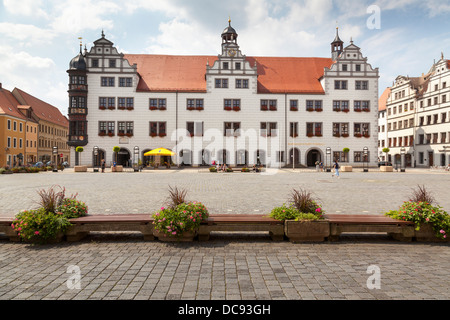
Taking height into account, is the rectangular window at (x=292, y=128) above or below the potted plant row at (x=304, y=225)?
above

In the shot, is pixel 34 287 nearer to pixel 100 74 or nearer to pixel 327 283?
pixel 327 283

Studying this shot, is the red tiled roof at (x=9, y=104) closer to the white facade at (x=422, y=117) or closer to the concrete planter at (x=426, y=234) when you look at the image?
the concrete planter at (x=426, y=234)

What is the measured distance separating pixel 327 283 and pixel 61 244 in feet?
16.4

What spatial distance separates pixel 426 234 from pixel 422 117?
54823 millimetres

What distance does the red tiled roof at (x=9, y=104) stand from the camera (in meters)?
51.1

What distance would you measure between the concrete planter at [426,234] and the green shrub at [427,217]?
0.23 ft

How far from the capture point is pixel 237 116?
44250 millimetres

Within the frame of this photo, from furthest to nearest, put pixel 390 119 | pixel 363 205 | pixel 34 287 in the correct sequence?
pixel 390 119 → pixel 363 205 → pixel 34 287

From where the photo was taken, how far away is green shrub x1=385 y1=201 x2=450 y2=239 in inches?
236

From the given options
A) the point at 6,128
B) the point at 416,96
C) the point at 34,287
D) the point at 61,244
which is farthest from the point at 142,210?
the point at 416,96

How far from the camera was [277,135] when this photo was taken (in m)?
44.7

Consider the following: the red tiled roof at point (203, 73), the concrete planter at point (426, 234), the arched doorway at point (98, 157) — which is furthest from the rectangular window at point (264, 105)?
the concrete planter at point (426, 234)

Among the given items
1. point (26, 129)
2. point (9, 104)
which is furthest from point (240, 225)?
point (26, 129)

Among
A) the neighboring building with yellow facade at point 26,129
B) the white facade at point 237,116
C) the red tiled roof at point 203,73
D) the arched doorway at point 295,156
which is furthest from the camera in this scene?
the neighboring building with yellow facade at point 26,129
